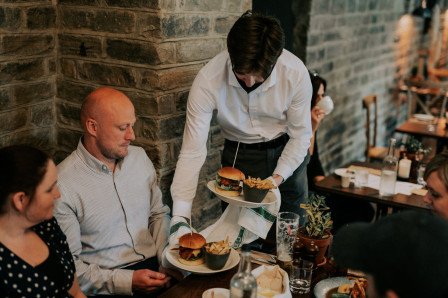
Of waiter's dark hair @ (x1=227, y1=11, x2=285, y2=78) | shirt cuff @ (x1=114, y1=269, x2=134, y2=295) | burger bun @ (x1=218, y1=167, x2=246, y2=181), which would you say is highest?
waiter's dark hair @ (x1=227, y1=11, x2=285, y2=78)

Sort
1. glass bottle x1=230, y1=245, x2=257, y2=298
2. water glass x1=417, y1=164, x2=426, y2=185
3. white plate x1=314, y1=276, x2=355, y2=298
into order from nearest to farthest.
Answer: glass bottle x1=230, y1=245, x2=257, y2=298 → white plate x1=314, y1=276, x2=355, y2=298 → water glass x1=417, y1=164, x2=426, y2=185

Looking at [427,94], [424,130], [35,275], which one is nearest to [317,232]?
[35,275]

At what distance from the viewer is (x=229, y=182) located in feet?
7.41

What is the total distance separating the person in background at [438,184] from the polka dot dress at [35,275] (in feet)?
4.81

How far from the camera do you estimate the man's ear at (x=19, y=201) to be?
163cm

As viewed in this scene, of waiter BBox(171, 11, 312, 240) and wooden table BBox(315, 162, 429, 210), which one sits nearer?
waiter BBox(171, 11, 312, 240)

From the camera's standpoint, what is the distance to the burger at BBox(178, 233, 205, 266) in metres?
1.89

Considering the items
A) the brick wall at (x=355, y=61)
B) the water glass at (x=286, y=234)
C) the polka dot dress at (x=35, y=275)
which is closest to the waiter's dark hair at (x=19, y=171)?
the polka dot dress at (x=35, y=275)

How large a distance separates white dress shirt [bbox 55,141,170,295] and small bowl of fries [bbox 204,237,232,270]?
0.46 m

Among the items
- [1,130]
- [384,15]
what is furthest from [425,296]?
[384,15]

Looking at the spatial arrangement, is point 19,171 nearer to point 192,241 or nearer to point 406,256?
point 192,241

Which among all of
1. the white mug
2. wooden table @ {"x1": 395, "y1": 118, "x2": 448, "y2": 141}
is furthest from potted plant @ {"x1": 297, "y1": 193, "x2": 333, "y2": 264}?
wooden table @ {"x1": 395, "y1": 118, "x2": 448, "y2": 141}

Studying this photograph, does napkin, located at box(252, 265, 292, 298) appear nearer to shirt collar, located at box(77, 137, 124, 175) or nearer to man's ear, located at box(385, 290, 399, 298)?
man's ear, located at box(385, 290, 399, 298)

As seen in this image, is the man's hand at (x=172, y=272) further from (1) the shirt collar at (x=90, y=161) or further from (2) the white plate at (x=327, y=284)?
(2) the white plate at (x=327, y=284)
